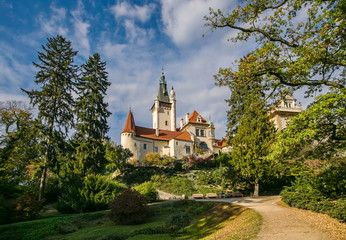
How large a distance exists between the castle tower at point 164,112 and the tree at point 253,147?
39.5 metres

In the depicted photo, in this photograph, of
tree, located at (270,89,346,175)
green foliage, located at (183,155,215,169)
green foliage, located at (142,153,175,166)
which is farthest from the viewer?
green foliage, located at (142,153,175,166)

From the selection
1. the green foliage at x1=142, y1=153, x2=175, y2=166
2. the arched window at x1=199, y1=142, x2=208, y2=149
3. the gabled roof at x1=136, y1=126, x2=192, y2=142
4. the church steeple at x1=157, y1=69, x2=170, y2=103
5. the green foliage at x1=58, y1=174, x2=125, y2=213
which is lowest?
the green foliage at x1=58, y1=174, x2=125, y2=213

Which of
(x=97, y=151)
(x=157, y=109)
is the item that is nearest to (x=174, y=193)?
(x=97, y=151)

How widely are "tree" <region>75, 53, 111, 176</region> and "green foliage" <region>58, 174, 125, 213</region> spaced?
635 centimetres

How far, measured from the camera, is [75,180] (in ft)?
61.5

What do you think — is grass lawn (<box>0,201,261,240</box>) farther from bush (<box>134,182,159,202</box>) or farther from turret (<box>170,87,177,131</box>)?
turret (<box>170,87,177,131</box>)

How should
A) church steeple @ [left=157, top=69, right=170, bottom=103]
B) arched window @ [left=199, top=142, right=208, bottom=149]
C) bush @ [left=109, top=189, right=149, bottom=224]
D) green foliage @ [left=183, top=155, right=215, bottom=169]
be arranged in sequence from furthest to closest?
church steeple @ [left=157, top=69, right=170, bottom=103]
arched window @ [left=199, top=142, right=208, bottom=149]
green foliage @ [left=183, top=155, right=215, bottom=169]
bush @ [left=109, top=189, right=149, bottom=224]

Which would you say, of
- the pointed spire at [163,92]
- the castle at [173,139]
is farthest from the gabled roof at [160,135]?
the pointed spire at [163,92]

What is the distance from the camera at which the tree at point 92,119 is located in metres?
24.6

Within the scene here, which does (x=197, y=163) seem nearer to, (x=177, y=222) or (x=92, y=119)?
(x=92, y=119)

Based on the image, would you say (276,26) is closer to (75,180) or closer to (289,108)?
(75,180)

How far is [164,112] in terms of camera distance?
2466 inches

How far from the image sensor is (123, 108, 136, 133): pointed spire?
149 ft

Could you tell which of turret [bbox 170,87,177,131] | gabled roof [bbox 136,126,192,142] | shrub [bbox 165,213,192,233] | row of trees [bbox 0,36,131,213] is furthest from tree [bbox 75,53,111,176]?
turret [bbox 170,87,177,131]
